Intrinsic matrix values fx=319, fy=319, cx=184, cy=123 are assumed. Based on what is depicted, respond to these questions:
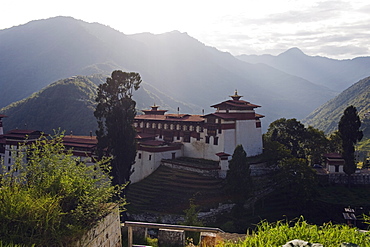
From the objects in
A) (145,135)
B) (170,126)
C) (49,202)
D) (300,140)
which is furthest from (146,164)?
(49,202)

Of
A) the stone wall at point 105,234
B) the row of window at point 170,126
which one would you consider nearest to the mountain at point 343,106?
the row of window at point 170,126

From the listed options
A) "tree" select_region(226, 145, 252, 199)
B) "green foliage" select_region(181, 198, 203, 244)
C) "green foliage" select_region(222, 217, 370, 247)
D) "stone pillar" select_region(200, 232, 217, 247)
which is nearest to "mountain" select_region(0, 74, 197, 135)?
"tree" select_region(226, 145, 252, 199)

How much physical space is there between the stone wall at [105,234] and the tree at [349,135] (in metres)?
35.1

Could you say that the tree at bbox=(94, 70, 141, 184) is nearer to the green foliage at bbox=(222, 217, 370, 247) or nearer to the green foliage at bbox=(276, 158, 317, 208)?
the green foliage at bbox=(276, 158, 317, 208)

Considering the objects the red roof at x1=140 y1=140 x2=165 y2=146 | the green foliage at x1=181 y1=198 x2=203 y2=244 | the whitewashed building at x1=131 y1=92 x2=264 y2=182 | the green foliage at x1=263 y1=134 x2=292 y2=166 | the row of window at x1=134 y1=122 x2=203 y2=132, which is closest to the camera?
the green foliage at x1=181 y1=198 x2=203 y2=244

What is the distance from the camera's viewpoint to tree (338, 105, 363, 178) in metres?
36.4

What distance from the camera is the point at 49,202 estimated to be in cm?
575

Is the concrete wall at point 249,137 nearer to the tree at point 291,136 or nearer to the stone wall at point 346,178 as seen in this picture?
the tree at point 291,136

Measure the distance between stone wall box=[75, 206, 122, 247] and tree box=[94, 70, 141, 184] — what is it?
2332cm

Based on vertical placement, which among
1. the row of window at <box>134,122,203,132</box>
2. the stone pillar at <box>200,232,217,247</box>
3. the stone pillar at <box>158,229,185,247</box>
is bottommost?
the stone pillar at <box>158,229,185,247</box>

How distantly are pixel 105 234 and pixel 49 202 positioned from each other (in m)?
1.71

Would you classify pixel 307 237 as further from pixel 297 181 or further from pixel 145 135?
pixel 145 135

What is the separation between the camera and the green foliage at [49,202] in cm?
549

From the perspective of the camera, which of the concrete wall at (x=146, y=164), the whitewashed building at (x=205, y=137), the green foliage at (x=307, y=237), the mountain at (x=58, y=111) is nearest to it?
the green foliage at (x=307, y=237)
